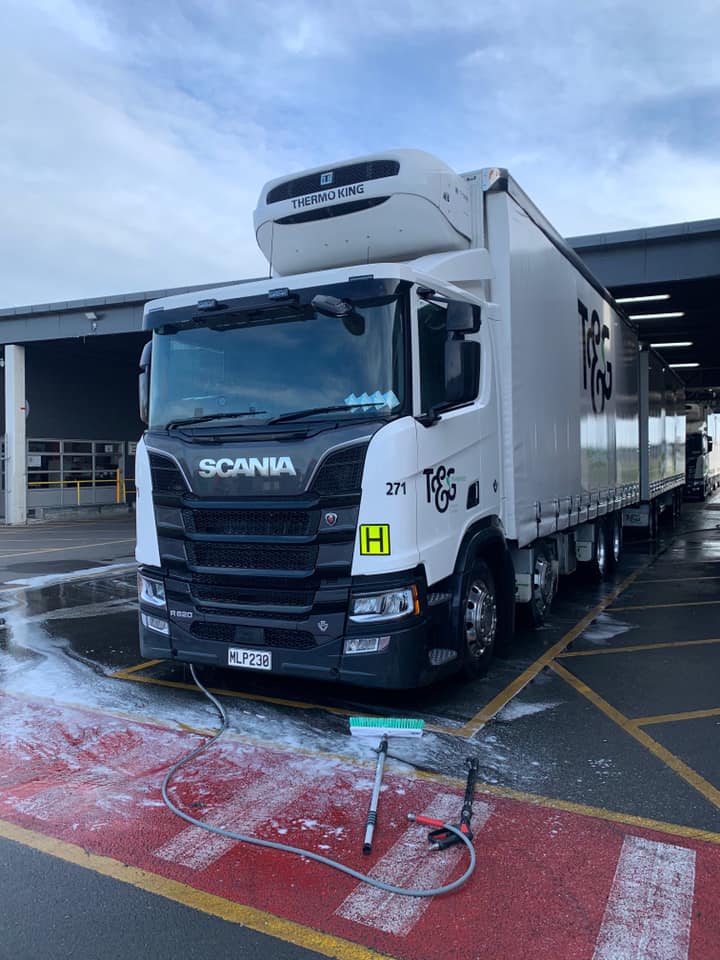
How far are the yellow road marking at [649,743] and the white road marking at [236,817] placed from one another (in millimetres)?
2096

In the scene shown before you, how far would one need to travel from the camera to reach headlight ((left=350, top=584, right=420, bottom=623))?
4.91 meters

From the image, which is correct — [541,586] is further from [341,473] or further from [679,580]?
[679,580]

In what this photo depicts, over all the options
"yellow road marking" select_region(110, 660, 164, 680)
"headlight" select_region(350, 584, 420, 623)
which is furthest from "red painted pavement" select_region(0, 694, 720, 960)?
"yellow road marking" select_region(110, 660, 164, 680)

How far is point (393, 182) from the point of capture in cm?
593

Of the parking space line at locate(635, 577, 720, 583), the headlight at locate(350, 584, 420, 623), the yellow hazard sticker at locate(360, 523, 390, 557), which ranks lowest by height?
the parking space line at locate(635, 577, 720, 583)

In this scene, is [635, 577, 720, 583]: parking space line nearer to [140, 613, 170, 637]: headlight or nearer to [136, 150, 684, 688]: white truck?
[136, 150, 684, 688]: white truck

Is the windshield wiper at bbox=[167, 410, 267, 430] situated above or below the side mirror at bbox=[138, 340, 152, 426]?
below

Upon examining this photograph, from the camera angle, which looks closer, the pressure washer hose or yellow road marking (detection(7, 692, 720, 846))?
the pressure washer hose

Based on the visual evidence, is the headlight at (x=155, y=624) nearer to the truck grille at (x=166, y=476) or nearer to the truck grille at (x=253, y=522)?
the truck grille at (x=253, y=522)

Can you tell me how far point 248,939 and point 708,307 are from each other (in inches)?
764

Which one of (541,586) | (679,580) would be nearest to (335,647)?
(541,586)

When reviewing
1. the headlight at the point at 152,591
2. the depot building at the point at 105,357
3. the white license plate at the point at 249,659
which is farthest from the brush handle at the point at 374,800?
the depot building at the point at 105,357

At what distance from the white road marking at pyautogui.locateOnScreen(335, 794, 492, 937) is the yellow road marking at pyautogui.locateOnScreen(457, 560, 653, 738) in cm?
126

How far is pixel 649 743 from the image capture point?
493 centimetres
